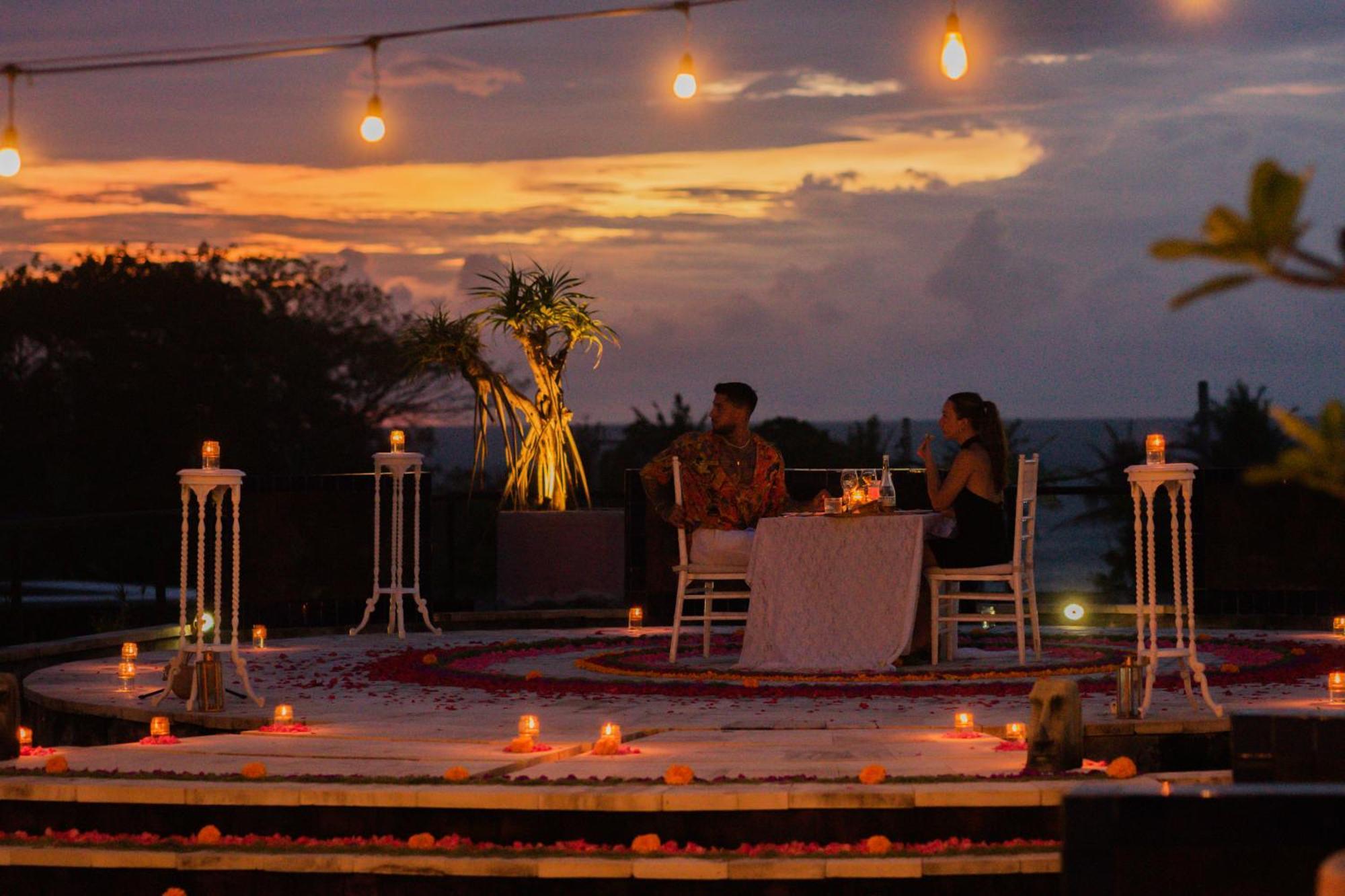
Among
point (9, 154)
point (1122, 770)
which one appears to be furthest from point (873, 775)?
point (9, 154)

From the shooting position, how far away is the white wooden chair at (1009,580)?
781 cm

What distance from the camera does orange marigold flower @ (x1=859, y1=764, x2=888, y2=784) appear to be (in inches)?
185

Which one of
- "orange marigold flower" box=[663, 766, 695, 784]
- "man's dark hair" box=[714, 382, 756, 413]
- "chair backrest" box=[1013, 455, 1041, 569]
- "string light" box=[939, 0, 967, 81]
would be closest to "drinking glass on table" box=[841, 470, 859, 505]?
"man's dark hair" box=[714, 382, 756, 413]

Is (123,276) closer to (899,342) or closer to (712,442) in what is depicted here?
(899,342)

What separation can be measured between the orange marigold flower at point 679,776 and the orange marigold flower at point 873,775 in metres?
0.44

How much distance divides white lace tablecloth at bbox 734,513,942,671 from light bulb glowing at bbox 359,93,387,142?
8.17 ft

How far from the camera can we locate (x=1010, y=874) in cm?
438

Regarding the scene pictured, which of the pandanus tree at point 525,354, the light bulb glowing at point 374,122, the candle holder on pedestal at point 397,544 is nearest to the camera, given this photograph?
the light bulb glowing at point 374,122

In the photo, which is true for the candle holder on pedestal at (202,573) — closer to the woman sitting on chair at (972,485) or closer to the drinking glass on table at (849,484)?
the drinking glass on table at (849,484)

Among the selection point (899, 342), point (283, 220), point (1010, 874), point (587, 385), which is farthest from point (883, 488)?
point (283, 220)

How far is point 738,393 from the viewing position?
8.35 m

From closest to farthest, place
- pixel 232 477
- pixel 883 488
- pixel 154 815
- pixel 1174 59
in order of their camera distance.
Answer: pixel 154 815 → pixel 232 477 → pixel 883 488 → pixel 1174 59

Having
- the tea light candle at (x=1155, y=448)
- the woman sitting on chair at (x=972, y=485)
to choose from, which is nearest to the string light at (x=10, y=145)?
the woman sitting on chair at (x=972, y=485)

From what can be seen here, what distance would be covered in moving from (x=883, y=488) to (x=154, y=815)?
13.2 feet
